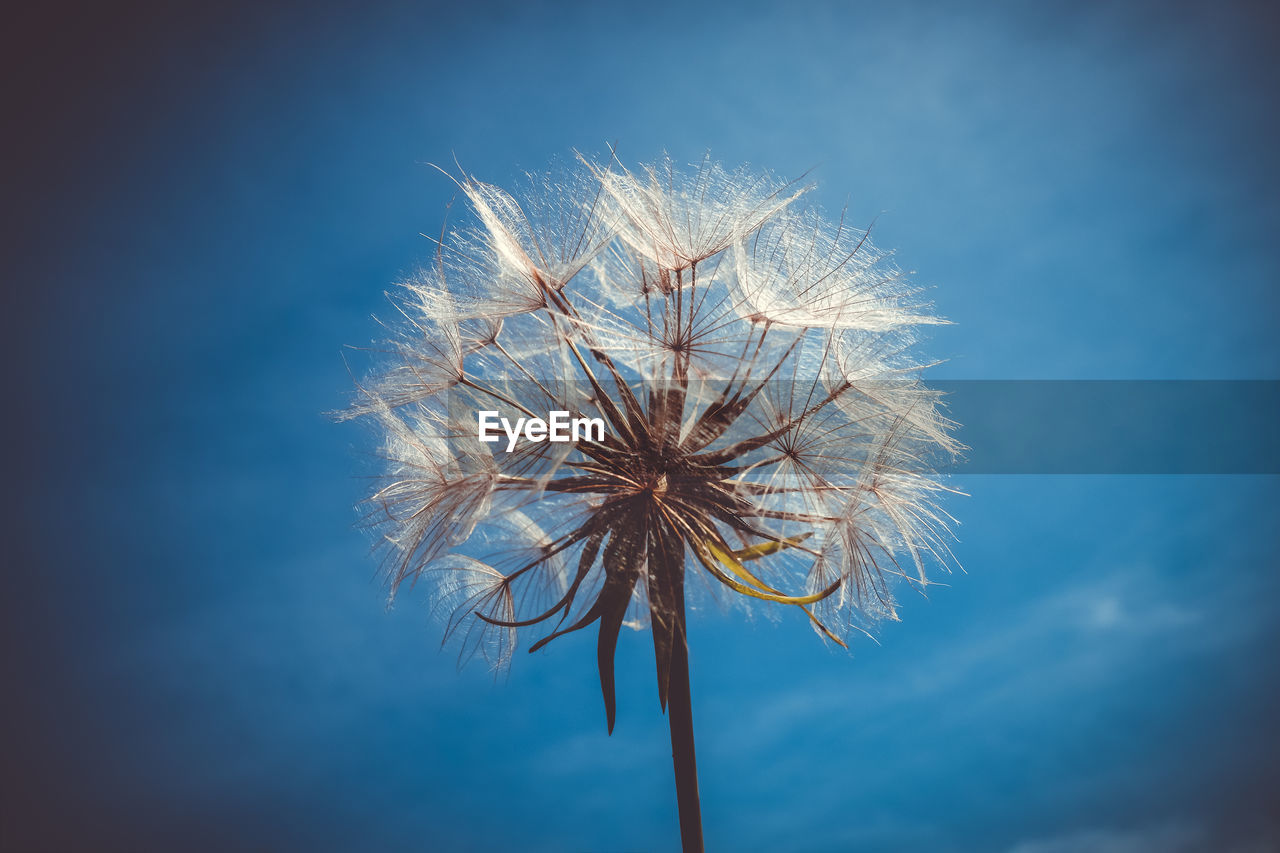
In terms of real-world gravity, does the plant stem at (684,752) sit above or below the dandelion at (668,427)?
below

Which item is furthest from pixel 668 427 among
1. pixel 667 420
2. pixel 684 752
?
pixel 684 752

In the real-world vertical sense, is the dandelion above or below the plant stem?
above

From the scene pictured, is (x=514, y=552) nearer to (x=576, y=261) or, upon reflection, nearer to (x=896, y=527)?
(x=576, y=261)

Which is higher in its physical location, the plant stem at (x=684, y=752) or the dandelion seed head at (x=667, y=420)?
the dandelion seed head at (x=667, y=420)

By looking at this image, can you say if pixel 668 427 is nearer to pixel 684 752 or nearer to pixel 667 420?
pixel 667 420
